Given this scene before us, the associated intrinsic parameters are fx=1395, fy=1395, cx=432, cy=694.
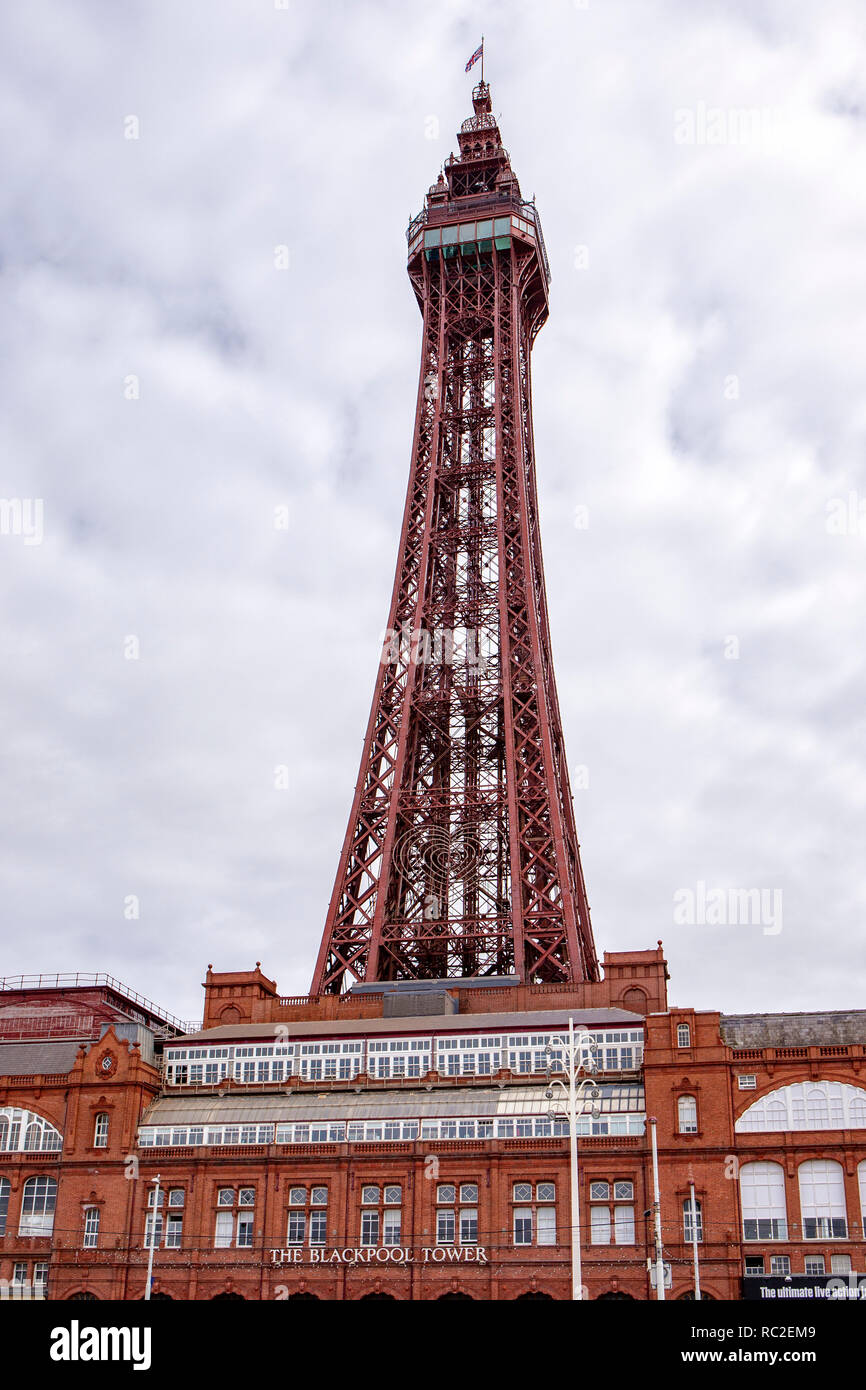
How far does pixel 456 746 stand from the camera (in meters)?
87.1

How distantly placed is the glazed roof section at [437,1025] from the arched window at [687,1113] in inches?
189

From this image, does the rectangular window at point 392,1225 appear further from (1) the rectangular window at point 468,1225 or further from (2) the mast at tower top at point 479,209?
(2) the mast at tower top at point 479,209

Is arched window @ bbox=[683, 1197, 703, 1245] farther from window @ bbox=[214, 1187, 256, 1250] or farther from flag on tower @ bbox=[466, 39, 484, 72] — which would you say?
flag on tower @ bbox=[466, 39, 484, 72]

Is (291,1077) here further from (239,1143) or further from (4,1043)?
(4,1043)

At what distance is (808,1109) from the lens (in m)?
57.4

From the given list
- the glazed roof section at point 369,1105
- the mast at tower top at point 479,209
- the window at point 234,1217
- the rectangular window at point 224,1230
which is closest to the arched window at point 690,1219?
the glazed roof section at point 369,1105

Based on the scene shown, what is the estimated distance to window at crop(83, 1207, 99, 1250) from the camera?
6166 centimetres

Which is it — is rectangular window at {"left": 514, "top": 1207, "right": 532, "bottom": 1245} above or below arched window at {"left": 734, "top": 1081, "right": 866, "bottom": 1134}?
below

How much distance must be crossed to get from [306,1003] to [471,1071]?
42.7ft

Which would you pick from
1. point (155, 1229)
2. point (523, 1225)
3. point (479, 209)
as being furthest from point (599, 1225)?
point (479, 209)

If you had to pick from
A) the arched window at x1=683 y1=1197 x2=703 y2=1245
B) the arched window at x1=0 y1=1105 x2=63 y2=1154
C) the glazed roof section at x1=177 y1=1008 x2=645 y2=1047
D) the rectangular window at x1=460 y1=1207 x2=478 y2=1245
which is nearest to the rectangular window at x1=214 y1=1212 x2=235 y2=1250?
the glazed roof section at x1=177 y1=1008 x2=645 y2=1047

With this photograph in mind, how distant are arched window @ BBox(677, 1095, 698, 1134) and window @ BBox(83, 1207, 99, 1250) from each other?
86.0 ft

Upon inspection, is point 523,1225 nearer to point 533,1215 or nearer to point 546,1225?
point 533,1215
